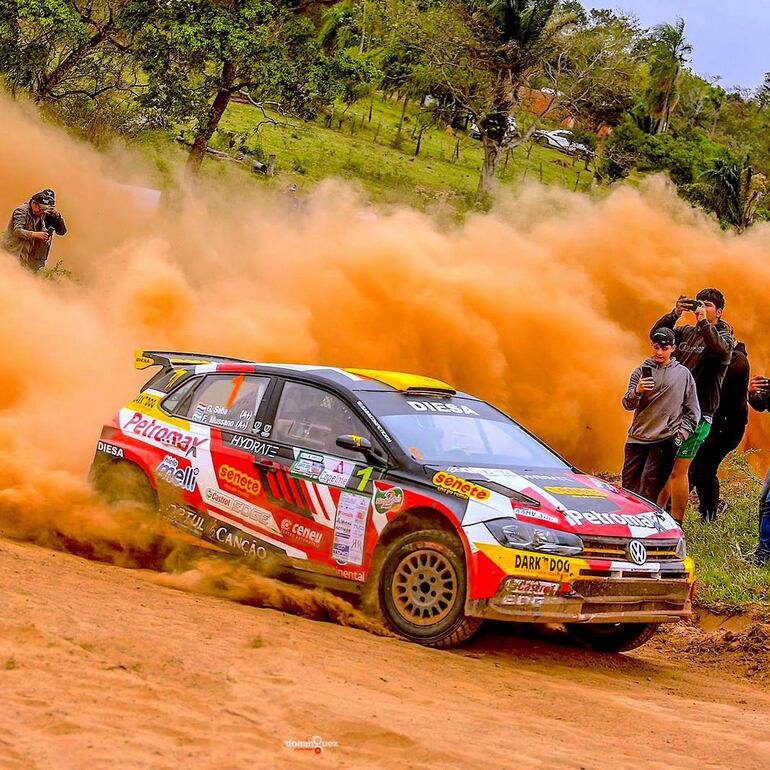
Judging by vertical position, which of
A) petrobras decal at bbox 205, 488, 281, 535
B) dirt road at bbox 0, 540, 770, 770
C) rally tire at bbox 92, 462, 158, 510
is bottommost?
dirt road at bbox 0, 540, 770, 770

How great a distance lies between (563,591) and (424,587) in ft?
2.62

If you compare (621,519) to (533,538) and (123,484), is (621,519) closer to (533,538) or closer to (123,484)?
(533,538)

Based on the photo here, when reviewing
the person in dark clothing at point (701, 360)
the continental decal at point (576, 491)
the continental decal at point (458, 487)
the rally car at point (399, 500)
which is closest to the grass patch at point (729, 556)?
the person in dark clothing at point (701, 360)

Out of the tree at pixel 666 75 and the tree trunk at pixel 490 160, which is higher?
the tree at pixel 666 75

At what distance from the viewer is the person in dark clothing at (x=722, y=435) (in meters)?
10.5

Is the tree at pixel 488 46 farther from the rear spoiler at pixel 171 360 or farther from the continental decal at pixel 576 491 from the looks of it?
the continental decal at pixel 576 491

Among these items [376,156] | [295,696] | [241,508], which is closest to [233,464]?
[241,508]

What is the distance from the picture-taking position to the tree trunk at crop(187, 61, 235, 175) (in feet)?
85.0

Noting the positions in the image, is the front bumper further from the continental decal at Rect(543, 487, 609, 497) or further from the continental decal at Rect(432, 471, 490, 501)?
the continental decal at Rect(543, 487, 609, 497)

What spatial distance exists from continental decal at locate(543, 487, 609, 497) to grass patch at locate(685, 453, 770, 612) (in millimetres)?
2036

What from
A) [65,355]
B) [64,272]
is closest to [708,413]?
[65,355]

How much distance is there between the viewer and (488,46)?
37656 millimetres

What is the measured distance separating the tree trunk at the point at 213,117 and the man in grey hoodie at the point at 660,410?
18256mm

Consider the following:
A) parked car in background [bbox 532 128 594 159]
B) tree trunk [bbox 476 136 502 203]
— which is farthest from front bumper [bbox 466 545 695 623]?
parked car in background [bbox 532 128 594 159]
